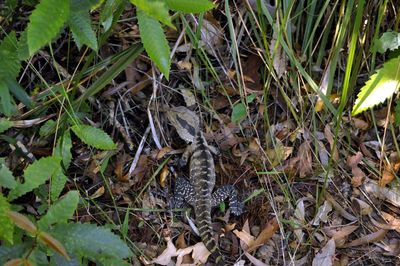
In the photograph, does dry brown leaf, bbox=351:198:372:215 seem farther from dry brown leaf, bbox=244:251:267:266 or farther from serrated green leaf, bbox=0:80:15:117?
serrated green leaf, bbox=0:80:15:117

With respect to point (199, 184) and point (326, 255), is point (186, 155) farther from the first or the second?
point (326, 255)

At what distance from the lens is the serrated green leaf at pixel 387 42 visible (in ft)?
13.9

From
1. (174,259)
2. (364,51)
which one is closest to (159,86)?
(174,259)

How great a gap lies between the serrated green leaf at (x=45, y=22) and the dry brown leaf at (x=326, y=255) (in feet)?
8.68

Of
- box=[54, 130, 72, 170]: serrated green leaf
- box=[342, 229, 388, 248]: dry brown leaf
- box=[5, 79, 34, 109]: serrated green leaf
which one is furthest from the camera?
box=[342, 229, 388, 248]: dry brown leaf

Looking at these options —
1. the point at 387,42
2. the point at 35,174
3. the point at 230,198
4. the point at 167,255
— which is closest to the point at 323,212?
the point at 230,198

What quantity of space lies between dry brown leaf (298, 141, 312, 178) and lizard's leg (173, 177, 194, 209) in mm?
829

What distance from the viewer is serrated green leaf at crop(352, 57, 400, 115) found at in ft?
12.8

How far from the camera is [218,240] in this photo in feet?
14.0

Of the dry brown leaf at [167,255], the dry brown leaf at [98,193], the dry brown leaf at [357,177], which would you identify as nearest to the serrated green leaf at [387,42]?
the dry brown leaf at [357,177]

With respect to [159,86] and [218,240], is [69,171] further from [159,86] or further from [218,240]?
[218,240]

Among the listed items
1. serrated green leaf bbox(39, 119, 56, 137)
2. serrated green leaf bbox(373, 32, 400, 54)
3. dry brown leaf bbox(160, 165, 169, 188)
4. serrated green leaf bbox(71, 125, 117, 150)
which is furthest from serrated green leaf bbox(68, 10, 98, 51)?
serrated green leaf bbox(373, 32, 400, 54)

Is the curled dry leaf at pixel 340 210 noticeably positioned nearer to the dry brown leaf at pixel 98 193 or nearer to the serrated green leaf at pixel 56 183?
the dry brown leaf at pixel 98 193

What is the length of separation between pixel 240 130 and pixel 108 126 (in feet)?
3.21
